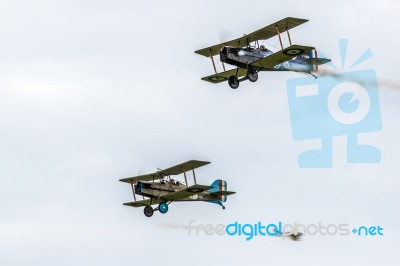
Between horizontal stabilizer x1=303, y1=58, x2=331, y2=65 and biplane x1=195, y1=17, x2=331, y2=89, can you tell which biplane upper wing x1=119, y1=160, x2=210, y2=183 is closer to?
biplane x1=195, y1=17, x2=331, y2=89

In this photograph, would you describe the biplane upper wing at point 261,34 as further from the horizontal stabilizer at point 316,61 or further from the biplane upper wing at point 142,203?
the biplane upper wing at point 142,203

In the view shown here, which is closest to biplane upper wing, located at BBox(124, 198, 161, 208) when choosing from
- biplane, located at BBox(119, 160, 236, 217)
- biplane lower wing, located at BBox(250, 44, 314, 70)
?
biplane, located at BBox(119, 160, 236, 217)

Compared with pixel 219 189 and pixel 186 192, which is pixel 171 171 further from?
pixel 219 189

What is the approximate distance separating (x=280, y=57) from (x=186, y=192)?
7.79 metres

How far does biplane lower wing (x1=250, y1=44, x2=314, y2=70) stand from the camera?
47.3 metres

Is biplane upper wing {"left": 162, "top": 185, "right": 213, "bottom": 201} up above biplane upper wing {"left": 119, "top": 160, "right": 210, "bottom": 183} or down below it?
below

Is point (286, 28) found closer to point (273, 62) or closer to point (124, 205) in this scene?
point (273, 62)

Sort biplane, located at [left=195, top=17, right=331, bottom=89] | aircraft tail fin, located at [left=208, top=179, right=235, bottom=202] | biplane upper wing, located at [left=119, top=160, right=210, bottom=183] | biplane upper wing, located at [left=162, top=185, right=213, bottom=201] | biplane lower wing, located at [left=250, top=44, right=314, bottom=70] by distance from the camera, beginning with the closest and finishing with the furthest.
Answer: biplane lower wing, located at [left=250, top=44, right=314, bottom=70] < biplane, located at [left=195, top=17, right=331, bottom=89] < biplane upper wing, located at [left=162, top=185, right=213, bottom=201] < biplane upper wing, located at [left=119, top=160, right=210, bottom=183] < aircraft tail fin, located at [left=208, top=179, right=235, bottom=202]

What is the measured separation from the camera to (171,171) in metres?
52.3

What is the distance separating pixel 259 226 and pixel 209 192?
6593mm

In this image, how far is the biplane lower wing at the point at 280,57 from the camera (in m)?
47.3

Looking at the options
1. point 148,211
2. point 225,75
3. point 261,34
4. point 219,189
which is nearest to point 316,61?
point 261,34

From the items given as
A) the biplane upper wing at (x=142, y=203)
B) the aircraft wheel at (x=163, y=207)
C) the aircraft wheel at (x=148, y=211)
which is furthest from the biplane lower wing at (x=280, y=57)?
the aircraft wheel at (x=148, y=211)

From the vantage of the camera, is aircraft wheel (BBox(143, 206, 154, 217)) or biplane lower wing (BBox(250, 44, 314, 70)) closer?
biplane lower wing (BBox(250, 44, 314, 70))
